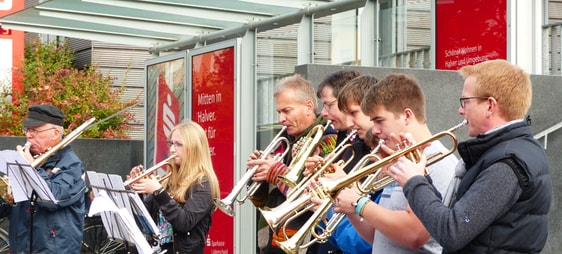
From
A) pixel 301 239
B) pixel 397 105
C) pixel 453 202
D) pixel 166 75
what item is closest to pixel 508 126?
pixel 453 202

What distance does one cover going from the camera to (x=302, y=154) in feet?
20.2

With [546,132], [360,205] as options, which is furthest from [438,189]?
[546,132]

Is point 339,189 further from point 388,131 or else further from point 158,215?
point 158,215

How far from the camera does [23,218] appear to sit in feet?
26.4

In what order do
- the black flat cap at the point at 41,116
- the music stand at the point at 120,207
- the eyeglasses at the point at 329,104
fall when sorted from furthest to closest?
the black flat cap at the point at 41,116 < the music stand at the point at 120,207 < the eyeglasses at the point at 329,104

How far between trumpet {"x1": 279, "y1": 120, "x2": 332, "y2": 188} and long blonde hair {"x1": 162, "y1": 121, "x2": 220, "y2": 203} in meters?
1.38

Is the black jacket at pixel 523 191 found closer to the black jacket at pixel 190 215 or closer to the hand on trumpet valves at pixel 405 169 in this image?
the hand on trumpet valves at pixel 405 169

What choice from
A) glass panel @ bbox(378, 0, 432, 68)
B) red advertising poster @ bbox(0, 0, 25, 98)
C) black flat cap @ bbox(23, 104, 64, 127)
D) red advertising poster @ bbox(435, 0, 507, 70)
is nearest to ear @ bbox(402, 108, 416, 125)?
red advertising poster @ bbox(435, 0, 507, 70)

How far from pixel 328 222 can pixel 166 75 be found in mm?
6542

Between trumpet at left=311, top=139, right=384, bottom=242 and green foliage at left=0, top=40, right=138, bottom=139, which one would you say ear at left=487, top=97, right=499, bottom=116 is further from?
green foliage at left=0, top=40, right=138, bottom=139

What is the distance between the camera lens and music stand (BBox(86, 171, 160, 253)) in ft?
22.3

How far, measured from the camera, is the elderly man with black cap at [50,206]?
787 centimetres

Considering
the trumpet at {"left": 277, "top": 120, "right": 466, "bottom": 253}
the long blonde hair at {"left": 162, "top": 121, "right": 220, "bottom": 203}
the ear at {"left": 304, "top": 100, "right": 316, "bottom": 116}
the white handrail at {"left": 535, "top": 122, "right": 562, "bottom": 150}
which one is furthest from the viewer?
the white handrail at {"left": 535, "top": 122, "right": 562, "bottom": 150}

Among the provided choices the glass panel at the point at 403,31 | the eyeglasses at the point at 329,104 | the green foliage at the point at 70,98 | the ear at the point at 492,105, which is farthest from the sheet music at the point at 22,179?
the green foliage at the point at 70,98
